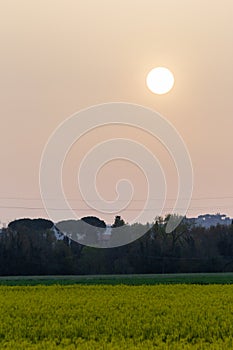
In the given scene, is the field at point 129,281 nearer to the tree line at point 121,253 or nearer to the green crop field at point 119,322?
the green crop field at point 119,322

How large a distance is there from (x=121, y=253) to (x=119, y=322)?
193ft

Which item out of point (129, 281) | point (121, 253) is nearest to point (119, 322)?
point (129, 281)

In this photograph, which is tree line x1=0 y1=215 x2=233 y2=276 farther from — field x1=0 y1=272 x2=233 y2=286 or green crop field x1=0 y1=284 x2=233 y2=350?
green crop field x1=0 y1=284 x2=233 y2=350

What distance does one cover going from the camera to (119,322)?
16.4 metres

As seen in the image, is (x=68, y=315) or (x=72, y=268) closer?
(x=68, y=315)

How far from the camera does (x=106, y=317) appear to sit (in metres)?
17.6

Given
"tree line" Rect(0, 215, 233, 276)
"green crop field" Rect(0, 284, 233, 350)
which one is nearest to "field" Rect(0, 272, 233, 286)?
"green crop field" Rect(0, 284, 233, 350)

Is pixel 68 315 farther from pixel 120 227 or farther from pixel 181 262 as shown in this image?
pixel 120 227

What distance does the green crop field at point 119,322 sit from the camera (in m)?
13.5

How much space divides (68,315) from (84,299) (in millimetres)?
4808

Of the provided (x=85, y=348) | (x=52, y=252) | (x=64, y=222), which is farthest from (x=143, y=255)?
(x=85, y=348)

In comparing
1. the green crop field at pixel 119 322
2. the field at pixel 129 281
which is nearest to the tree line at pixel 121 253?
the field at pixel 129 281

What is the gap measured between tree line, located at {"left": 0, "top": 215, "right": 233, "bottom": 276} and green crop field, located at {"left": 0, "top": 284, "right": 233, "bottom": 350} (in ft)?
149

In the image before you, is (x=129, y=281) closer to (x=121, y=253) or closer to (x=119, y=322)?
(x=119, y=322)
